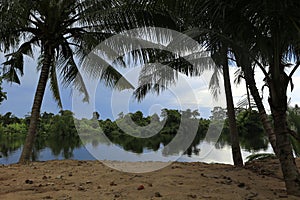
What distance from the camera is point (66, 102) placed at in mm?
10344

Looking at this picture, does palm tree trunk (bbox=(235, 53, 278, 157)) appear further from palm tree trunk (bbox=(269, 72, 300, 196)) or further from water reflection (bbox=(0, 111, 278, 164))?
water reflection (bbox=(0, 111, 278, 164))

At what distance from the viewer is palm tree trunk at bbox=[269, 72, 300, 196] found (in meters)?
3.59

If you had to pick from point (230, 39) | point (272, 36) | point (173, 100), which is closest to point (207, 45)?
→ point (230, 39)

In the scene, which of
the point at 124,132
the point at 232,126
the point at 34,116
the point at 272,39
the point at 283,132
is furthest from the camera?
the point at 124,132

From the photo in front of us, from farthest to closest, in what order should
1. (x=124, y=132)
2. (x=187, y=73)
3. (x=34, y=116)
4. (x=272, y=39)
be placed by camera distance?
(x=124, y=132) → (x=187, y=73) → (x=34, y=116) → (x=272, y=39)

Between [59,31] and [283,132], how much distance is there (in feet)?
18.8

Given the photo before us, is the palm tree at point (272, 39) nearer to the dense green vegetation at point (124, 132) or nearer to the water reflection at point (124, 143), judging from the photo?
the dense green vegetation at point (124, 132)

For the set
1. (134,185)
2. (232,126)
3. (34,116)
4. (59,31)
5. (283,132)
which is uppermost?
(59,31)

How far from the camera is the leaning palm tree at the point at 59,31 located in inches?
240

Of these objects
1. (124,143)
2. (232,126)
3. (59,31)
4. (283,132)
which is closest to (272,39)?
(283,132)

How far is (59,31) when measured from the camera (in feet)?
23.9

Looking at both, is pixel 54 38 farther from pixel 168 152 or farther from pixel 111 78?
pixel 168 152

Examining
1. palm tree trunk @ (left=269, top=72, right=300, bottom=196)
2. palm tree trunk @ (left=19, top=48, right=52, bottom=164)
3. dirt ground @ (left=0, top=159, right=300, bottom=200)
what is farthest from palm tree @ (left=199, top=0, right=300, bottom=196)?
palm tree trunk @ (left=19, top=48, right=52, bottom=164)

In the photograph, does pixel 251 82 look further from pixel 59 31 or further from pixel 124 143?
pixel 124 143
